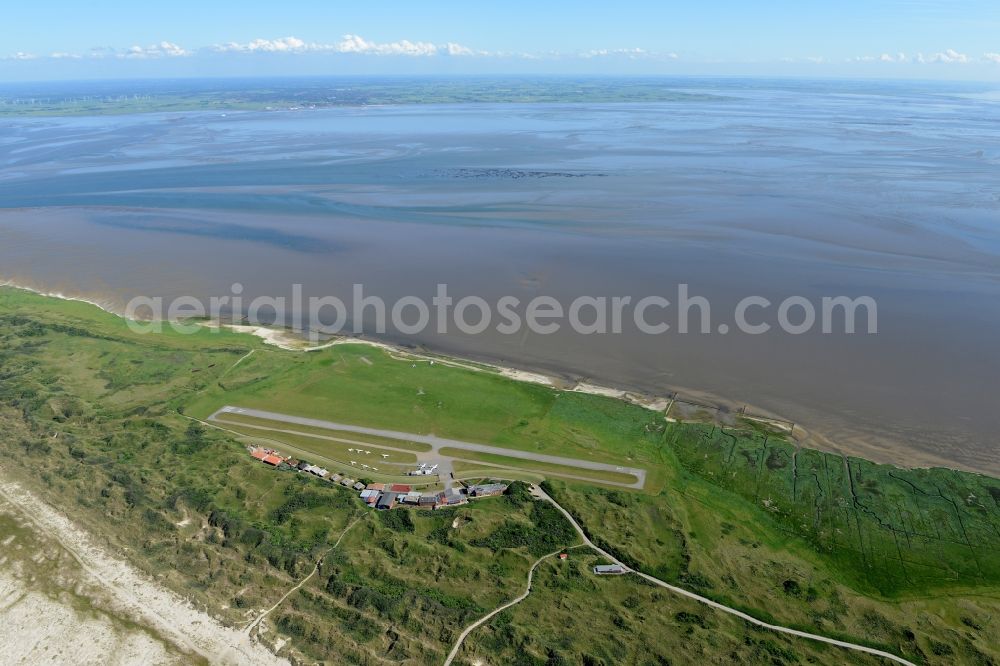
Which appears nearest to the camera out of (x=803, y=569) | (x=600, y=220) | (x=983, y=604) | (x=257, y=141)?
(x=983, y=604)

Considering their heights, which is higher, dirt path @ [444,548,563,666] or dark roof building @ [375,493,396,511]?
dark roof building @ [375,493,396,511]

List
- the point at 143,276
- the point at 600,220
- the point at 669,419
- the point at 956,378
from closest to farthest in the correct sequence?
1. the point at 669,419
2. the point at 956,378
3. the point at 143,276
4. the point at 600,220

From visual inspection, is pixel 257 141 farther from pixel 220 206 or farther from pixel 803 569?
pixel 803 569

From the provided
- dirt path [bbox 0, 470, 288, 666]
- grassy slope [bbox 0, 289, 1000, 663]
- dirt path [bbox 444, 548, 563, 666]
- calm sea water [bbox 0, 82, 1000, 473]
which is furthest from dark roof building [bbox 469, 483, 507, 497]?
calm sea water [bbox 0, 82, 1000, 473]

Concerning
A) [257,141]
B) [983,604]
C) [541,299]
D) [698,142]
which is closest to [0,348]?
[541,299]

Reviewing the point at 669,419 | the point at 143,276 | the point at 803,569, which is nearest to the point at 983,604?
the point at 803,569

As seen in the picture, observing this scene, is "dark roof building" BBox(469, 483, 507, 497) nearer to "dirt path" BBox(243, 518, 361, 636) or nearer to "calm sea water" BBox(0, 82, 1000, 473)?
"dirt path" BBox(243, 518, 361, 636)

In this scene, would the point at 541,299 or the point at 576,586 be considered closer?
the point at 576,586

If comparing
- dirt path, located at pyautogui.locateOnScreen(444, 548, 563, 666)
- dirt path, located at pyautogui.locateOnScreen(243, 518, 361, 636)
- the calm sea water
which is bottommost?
dirt path, located at pyautogui.locateOnScreen(444, 548, 563, 666)
